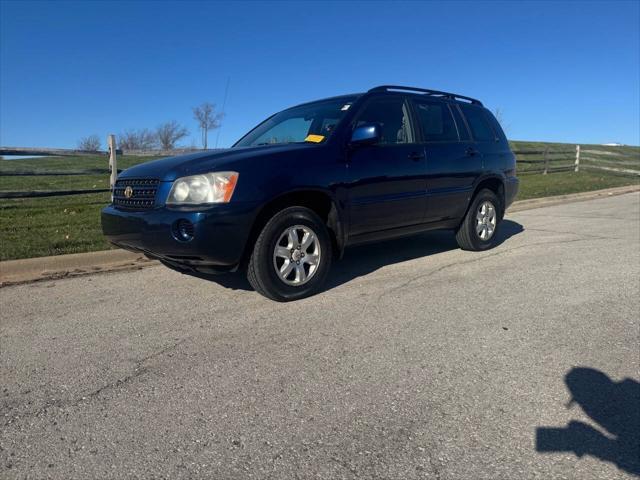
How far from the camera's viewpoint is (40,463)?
1992 millimetres

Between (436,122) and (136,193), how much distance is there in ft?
10.8

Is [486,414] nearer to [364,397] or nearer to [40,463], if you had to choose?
[364,397]

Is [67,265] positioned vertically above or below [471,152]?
below

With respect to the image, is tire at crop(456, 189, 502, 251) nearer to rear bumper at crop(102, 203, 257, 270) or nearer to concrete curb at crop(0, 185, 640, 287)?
rear bumper at crop(102, 203, 257, 270)

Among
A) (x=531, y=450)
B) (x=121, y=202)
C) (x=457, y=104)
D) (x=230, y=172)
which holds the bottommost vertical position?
(x=531, y=450)

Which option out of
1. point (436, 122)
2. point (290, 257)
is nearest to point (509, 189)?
point (436, 122)

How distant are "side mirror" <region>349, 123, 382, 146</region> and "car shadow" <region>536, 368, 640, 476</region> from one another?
2.45m

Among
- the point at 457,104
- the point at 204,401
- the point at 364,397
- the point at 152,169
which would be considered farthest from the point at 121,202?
the point at 457,104

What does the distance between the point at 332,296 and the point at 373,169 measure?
125cm

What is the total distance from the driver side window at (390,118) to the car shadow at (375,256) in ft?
4.42

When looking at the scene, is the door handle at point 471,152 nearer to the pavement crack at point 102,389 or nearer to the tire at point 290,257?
the tire at point 290,257

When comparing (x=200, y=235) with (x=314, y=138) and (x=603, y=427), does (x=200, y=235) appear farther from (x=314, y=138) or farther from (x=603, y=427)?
(x=603, y=427)

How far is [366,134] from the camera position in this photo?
14.2 feet

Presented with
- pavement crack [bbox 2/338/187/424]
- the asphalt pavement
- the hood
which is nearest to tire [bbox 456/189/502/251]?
the asphalt pavement
